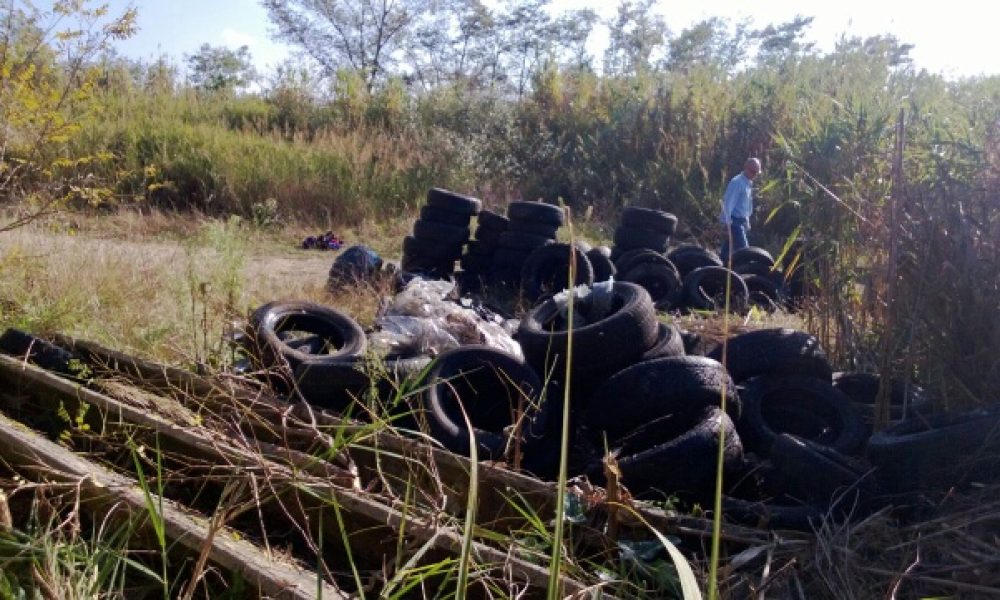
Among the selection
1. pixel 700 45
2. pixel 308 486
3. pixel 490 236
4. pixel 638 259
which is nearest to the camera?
pixel 308 486

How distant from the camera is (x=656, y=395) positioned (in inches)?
188

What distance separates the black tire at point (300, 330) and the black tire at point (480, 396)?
75 centimetres

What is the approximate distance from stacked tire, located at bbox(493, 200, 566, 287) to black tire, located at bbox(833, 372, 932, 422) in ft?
16.3

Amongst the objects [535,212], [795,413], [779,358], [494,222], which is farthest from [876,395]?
[494,222]

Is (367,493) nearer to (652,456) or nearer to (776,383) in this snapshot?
(652,456)

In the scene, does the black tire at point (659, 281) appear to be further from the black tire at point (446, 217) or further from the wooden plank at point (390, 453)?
the wooden plank at point (390, 453)

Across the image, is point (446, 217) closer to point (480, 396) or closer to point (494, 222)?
point (494, 222)

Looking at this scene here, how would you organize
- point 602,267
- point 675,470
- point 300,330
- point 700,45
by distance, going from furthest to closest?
1. point 700,45
2. point 602,267
3. point 300,330
4. point 675,470

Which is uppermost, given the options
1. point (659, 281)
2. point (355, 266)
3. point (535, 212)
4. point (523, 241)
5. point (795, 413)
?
point (535, 212)

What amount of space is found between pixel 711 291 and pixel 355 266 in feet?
12.8

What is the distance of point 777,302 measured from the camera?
9961mm

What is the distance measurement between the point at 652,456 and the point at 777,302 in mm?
6230

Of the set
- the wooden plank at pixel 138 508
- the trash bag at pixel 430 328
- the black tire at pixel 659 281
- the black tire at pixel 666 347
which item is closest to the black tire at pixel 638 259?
the black tire at pixel 659 281

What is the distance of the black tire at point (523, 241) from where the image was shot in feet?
33.9
